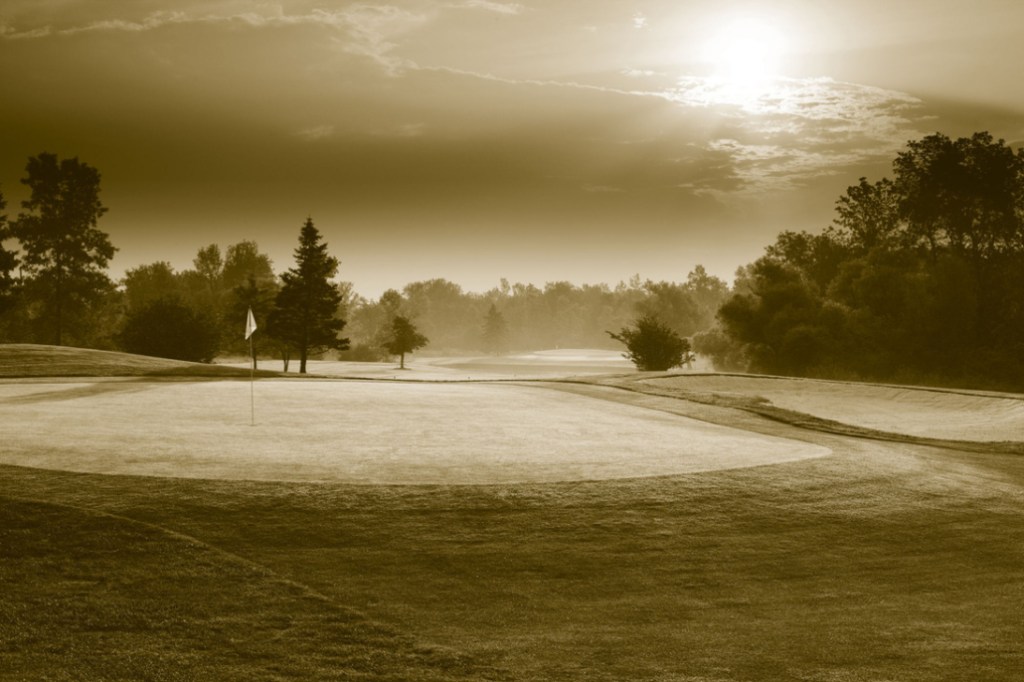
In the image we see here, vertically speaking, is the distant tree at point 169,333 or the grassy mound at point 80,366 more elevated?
the distant tree at point 169,333

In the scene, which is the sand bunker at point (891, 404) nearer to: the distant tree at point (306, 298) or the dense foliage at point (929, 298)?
the dense foliage at point (929, 298)

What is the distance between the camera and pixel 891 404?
100 feet

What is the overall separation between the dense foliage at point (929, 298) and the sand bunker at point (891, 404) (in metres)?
16.6

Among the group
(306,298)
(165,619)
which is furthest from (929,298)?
(165,619)

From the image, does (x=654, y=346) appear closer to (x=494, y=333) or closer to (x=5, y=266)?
(x=5, y=266)

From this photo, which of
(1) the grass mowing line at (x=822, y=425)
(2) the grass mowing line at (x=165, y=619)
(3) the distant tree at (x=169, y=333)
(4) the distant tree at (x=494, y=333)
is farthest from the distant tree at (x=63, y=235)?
(4) the distant tree at (x=494, y=333)

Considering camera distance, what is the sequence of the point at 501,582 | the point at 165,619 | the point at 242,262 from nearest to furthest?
the point at 165,619
the point at 501,582
the point at 242,262

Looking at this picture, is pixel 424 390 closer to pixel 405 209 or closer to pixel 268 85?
pixel 268 85

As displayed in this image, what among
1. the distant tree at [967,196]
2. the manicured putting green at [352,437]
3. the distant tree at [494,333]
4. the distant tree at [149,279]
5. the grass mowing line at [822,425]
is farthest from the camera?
the distant tree at [494,333]

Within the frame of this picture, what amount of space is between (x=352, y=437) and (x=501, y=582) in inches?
241

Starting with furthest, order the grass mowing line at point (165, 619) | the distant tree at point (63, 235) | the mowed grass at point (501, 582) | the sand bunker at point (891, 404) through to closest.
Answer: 1. the distant tree at point (63, 235)
2. the sand bunker at point (891, 404)
3. the mowed grass at point (501, 582)
4. the grass mowing line at point (165, 619)

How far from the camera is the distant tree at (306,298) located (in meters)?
55.6

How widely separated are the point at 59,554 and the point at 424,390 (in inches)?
619

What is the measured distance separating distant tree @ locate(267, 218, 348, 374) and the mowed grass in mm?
46085
